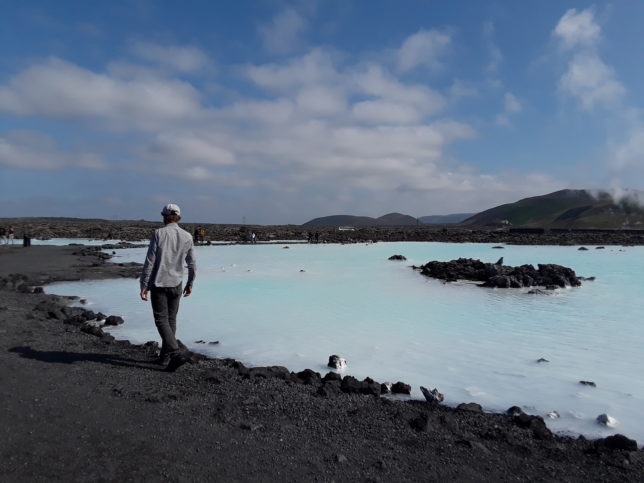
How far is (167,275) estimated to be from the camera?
217 inches

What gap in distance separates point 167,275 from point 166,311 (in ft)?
1.51

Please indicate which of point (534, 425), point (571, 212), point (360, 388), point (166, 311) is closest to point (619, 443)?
point (534, 425)

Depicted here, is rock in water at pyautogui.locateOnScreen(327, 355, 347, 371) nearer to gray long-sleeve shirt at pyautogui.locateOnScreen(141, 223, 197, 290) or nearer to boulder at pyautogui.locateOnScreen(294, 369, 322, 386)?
boulder at pyautogui.locateOnScreen(294, 369, 322, 386)

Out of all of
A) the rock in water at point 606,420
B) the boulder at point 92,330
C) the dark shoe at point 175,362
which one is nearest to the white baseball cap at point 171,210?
the dark shoe at point 175,362

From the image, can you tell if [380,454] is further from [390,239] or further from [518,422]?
[390,239]

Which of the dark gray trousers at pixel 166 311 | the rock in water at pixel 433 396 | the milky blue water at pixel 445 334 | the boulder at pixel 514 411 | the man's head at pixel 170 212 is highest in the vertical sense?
the man's head at pixel 170 212

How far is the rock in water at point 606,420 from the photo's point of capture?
455 cm

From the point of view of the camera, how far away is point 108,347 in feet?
21.5

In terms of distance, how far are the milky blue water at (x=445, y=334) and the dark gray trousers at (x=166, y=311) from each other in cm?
131

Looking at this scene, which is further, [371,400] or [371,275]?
[371,275]

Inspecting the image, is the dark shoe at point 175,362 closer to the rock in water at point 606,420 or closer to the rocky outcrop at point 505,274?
the rock in water at point 606,420

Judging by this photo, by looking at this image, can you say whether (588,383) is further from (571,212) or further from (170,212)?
(571,212)

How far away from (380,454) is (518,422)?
1549 mm

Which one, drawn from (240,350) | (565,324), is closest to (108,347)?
(240,350)
